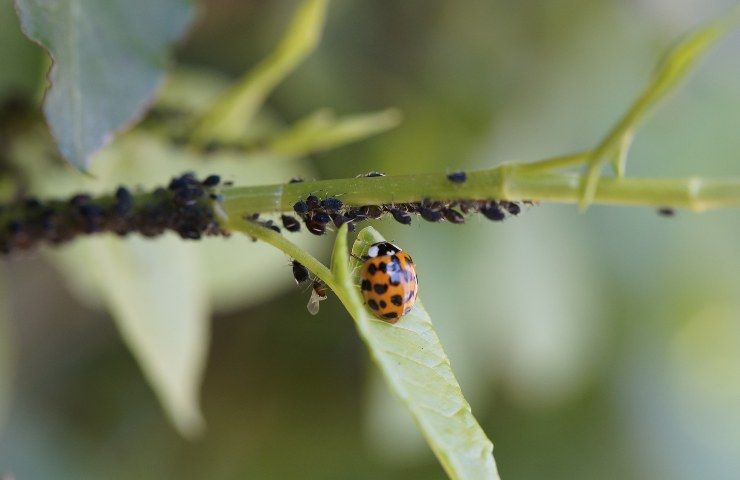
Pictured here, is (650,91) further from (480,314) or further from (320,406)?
(320,406)

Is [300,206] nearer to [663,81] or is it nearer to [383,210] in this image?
[383,210]

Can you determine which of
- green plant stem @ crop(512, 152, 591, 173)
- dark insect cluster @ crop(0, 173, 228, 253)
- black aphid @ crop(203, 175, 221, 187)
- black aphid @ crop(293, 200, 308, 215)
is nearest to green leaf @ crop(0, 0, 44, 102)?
dark insect cluster @ crop(0, 173, 228, 253)

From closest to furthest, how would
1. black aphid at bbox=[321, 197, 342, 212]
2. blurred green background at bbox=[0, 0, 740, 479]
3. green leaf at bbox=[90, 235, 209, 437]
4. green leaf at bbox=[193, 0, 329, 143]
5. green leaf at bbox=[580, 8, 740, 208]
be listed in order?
green leaf at bbox=[580, 8, 740, 208], black aphid at bbox=[321, 197, 342, 212], green leaf at bbox=[193, 0, 329, 143], green leaf at bbox=[90, 235, 209, 437], blurred green background at bbox=[0, 0, 740, 479]

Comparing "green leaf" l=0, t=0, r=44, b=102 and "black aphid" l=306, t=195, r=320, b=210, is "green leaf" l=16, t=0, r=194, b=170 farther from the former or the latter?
"green leaf" l=0, t=0, r=44, b=102

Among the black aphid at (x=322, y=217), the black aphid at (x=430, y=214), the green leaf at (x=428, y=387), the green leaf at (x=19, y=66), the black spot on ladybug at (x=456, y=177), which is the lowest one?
the green leaf at (x=428, y=387)

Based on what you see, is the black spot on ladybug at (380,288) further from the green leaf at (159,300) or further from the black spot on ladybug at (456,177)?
the green leaf at (159,300)

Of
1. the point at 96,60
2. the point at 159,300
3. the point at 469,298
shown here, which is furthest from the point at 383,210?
the point at 469,298

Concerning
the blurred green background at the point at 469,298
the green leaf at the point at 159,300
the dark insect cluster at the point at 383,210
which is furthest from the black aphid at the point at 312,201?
the blurred green background at the point at 469,298
